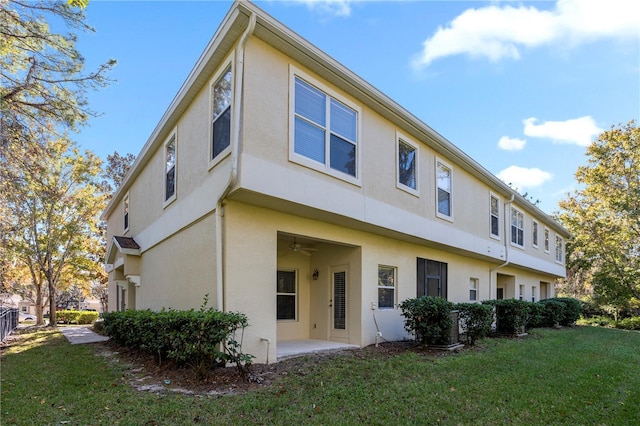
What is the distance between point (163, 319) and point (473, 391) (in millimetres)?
4936

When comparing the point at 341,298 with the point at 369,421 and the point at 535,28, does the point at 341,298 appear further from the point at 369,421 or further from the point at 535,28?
the point at 535,28

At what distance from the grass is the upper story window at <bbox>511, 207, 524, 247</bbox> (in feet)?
30.3

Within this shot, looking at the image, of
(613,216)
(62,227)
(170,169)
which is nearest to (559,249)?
(613,216)

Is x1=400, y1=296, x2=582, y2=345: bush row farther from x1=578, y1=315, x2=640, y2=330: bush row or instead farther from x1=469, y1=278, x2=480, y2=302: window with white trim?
x1=578, y1=315, x2=640, y2=330: bush row

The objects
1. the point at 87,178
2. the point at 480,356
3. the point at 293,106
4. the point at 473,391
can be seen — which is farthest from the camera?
the point at 87,178

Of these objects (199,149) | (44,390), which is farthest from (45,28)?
(44,390)

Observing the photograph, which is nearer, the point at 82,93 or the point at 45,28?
the point at 45,28

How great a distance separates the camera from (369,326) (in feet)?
30.5

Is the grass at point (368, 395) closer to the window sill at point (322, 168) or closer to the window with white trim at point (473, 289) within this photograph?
the window sill at point (322, 168)

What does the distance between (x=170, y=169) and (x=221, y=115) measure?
359 cm

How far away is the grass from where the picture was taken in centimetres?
459

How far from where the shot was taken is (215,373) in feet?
20.0

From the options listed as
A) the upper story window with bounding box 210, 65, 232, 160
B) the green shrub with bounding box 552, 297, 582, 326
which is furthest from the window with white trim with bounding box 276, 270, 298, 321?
the green shrub with bounding box 552, 297, 582, 326

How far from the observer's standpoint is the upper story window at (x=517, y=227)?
56.0 feet
